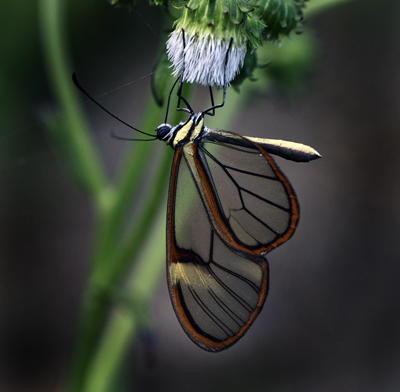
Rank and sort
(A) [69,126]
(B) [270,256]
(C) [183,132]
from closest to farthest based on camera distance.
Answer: (C) [183,132]
(A) [69,126]
(B) [270,256]

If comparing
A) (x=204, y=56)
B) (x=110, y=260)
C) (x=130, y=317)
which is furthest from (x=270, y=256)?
(x=204, y=56)

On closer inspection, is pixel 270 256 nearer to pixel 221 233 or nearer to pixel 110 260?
pixel 110 260

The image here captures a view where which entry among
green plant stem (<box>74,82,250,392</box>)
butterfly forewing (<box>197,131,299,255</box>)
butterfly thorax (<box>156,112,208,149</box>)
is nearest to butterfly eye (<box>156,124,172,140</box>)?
butterfly thorax (<box>156,112,208,149</box>)

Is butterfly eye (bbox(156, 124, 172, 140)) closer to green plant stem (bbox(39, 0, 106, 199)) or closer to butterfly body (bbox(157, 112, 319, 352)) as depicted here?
butterfly body (bbox(157, 112, 319, 352))

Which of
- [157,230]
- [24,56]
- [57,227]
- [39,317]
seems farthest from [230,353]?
[24,56]

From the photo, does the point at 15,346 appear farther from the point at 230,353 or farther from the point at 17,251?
the point at 230,353

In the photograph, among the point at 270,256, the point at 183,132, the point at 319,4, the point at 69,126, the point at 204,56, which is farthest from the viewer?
the point at 270,256

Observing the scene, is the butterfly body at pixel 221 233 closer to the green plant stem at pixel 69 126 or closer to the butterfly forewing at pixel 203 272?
the butterfly forewing at pixel 203 272
